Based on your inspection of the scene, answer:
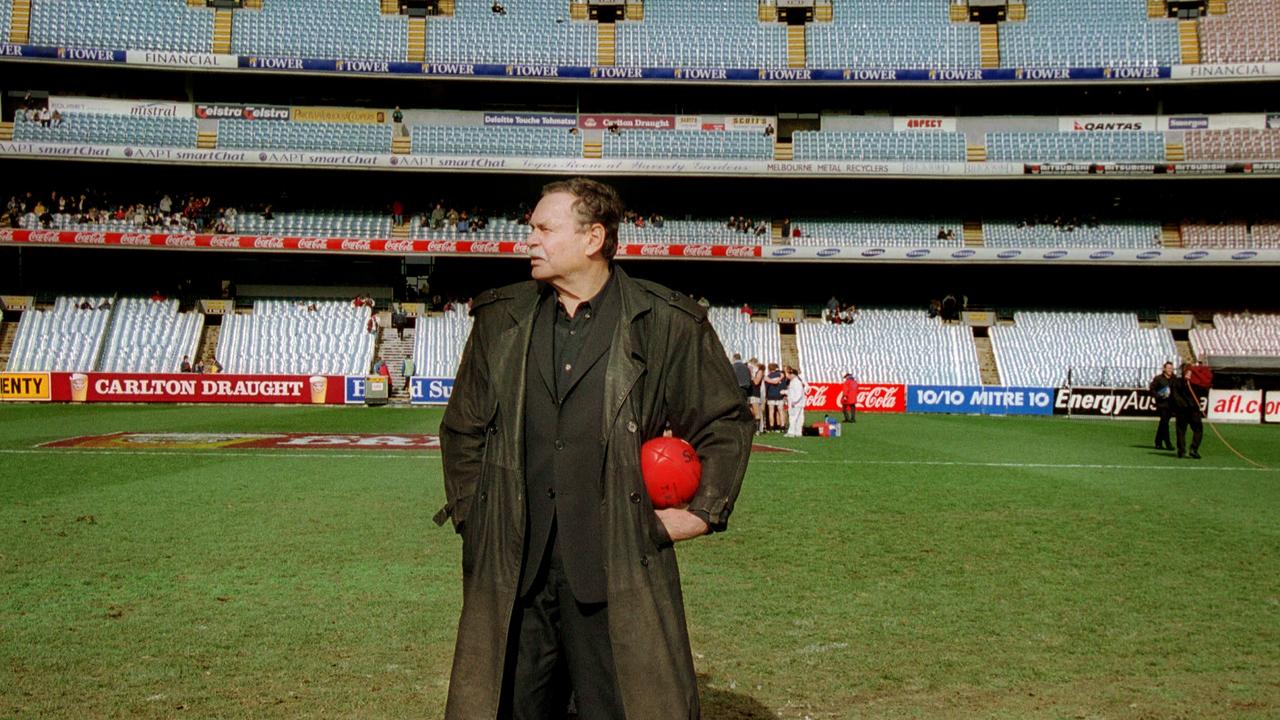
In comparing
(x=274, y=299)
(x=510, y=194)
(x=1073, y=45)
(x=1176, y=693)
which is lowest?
(x=1176, y=693)

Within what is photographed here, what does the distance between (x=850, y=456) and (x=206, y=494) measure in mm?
11249

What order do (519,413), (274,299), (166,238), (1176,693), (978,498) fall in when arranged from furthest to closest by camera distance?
(274,299)
(166,238)
(978,498)
(1176,693)
(519,413)

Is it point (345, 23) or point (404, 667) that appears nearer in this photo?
point (404, 667)

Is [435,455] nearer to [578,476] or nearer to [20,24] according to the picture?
[578,476]

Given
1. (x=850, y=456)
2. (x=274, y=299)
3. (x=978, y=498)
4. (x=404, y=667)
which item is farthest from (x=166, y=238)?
(x=404, y=667)

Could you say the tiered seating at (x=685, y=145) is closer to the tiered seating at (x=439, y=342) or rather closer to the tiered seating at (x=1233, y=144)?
the tiered seating at (x=439, y=342)

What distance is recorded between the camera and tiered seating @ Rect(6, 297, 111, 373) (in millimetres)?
37531

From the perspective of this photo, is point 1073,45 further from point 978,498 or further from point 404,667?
point 404,667

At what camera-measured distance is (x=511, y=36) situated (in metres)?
43.9

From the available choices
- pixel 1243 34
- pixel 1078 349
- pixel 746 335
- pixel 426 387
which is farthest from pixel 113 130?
pixel 1243 34

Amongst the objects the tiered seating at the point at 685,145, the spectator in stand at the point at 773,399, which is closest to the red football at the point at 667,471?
the spectator in stand at the point at 773,399

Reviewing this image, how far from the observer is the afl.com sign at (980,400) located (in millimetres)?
36969

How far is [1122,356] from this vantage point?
133ft

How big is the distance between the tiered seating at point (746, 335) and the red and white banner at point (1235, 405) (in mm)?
15138
